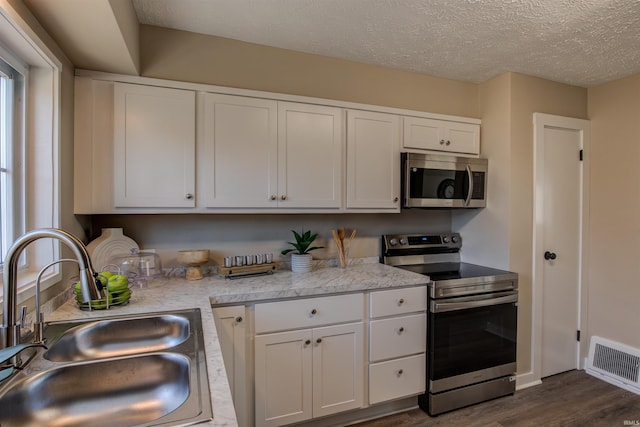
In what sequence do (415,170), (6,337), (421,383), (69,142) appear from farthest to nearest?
(415,170), (421,383), (69,142), (6,337)

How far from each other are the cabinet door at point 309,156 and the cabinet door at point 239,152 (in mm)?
62

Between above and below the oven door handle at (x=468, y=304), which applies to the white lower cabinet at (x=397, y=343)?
below

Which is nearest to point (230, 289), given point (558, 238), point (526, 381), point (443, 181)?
point (443, 181)

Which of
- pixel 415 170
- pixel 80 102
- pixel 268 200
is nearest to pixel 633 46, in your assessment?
pixel 415 170

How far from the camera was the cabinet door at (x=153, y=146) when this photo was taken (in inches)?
73.4

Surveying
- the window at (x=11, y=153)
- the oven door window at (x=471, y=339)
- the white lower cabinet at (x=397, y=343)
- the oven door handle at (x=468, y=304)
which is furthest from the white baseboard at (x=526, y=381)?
the window at (x=11, y=153)

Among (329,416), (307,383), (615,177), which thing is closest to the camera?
(307,383)

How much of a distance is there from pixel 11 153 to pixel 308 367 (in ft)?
5.87

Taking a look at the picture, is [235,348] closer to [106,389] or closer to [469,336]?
[106,389]

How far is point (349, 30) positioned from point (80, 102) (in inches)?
62.5

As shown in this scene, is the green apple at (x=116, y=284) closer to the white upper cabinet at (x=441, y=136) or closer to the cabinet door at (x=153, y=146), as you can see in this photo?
the cabinet door at (x=153, y=146)

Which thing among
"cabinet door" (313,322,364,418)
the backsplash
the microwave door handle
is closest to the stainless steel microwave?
the microwave door handle

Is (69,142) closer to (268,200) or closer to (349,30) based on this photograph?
(268,200)

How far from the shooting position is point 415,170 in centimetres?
247
